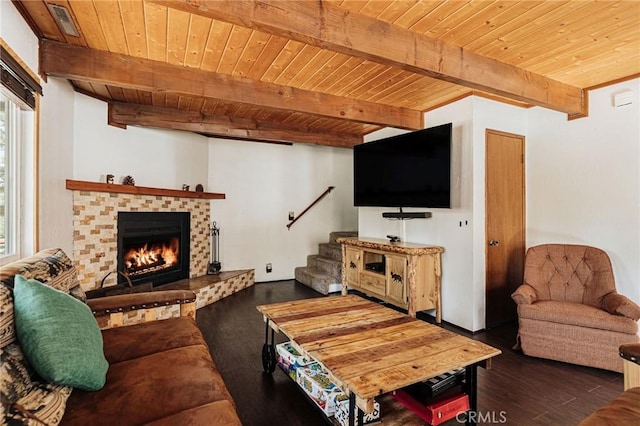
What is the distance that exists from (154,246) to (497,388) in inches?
152

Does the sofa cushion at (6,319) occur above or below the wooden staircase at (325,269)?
above

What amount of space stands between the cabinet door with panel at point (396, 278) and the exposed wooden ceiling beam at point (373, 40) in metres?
1.77

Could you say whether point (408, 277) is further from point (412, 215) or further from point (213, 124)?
point (213, 124)

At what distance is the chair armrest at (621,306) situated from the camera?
2.24 metres

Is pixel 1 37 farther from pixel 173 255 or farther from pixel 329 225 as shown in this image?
pixel 329 225

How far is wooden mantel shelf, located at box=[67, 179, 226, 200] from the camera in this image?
300cm

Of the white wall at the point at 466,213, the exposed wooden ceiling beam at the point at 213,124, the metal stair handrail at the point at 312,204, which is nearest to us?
the white wall at the point at 466,213

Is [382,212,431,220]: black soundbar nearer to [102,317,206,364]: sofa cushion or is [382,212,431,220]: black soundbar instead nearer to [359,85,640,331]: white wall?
[359,85,640,331]: white wall

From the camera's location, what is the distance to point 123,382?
1.27 metres

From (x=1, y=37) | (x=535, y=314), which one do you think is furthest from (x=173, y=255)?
(x=535, y=314)

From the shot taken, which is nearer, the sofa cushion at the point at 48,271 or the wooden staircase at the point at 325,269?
the sofa cushion at the point at 48,271

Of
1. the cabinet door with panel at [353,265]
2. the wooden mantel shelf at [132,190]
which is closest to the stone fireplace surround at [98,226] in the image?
the wooden mantel shelf at [132,190]

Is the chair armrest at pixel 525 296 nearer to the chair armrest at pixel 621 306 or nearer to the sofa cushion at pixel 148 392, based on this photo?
the chair armrest at pixel 621 306

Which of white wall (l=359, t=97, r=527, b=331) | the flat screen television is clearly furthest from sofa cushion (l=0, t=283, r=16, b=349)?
white wall (l=359, t=97, r=527, b=331)
